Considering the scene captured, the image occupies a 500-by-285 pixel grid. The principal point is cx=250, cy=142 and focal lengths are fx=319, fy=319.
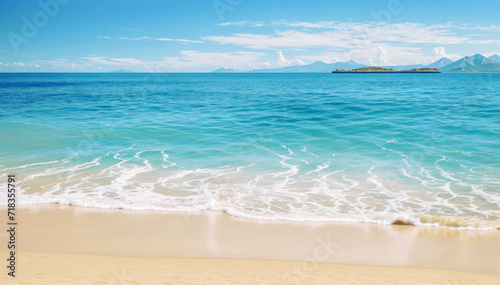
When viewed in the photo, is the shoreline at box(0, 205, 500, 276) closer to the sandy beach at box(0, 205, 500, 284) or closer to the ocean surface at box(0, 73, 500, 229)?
the sandy beach at box(0, 205, 500, 284)

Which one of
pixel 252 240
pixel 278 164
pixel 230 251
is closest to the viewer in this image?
pixel 230 251

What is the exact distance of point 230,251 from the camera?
6.90 metres

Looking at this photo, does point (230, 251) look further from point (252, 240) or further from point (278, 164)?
point (278, 164)

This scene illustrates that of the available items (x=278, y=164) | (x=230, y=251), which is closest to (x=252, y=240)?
(x=230, y=251)

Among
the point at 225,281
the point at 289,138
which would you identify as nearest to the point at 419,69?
the point at 289,138

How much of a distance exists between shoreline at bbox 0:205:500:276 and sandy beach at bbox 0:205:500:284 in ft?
0.07

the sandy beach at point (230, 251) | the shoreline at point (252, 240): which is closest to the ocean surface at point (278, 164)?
the shoreline at point (252, 240)

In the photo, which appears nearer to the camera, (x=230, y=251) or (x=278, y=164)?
(x=230, y=251)

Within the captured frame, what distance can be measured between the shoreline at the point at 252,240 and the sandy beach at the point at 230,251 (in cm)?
2

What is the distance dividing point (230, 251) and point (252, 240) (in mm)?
685

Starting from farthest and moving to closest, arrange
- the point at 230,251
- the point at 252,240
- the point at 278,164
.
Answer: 1. the point at 278,164
2. the point at 252,240
3. the point at 230,251

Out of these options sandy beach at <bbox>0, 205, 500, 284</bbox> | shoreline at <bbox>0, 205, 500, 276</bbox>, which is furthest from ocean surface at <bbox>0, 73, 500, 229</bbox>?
sandy beach at <bbox>0, 205, 500, 284</bbox>

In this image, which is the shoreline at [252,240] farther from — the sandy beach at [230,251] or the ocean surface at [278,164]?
the ocean surface at [278,164]

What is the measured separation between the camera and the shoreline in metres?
6.58
